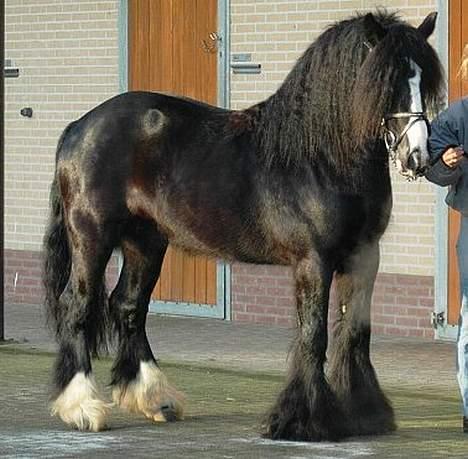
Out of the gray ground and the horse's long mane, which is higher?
the horse's long mane

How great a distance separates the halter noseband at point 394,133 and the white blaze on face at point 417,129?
0.07 feet

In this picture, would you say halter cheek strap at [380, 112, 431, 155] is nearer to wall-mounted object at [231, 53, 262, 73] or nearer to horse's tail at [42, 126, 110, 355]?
horse's tail at [42, 126, 110, 355]

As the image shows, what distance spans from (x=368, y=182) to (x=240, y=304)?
6.46 metres

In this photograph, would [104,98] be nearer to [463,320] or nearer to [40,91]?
[40,91]

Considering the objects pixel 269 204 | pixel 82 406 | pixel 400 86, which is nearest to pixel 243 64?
pixel 269 204

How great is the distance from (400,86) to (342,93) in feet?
1.20

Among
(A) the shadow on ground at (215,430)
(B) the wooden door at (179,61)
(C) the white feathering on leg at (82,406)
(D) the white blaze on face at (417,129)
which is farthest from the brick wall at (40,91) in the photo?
(D) the white blaze on face at (417,129)

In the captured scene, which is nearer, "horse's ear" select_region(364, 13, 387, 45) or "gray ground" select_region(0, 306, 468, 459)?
"horse's ear" select_region(364, 13, 387, 45)

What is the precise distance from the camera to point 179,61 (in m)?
16.5

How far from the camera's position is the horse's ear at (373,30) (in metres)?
9.58

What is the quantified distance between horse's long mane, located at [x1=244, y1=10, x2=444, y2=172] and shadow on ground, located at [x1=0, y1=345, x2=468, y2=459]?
1.53 metres

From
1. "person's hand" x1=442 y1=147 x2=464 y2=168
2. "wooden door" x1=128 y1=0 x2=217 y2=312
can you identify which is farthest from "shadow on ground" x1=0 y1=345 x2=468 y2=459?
"wooden door" x1=128 y1=0 x2=217 y2=312

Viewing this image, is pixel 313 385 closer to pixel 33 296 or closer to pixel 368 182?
pixel 368 182

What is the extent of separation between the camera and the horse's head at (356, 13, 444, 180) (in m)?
9.42
